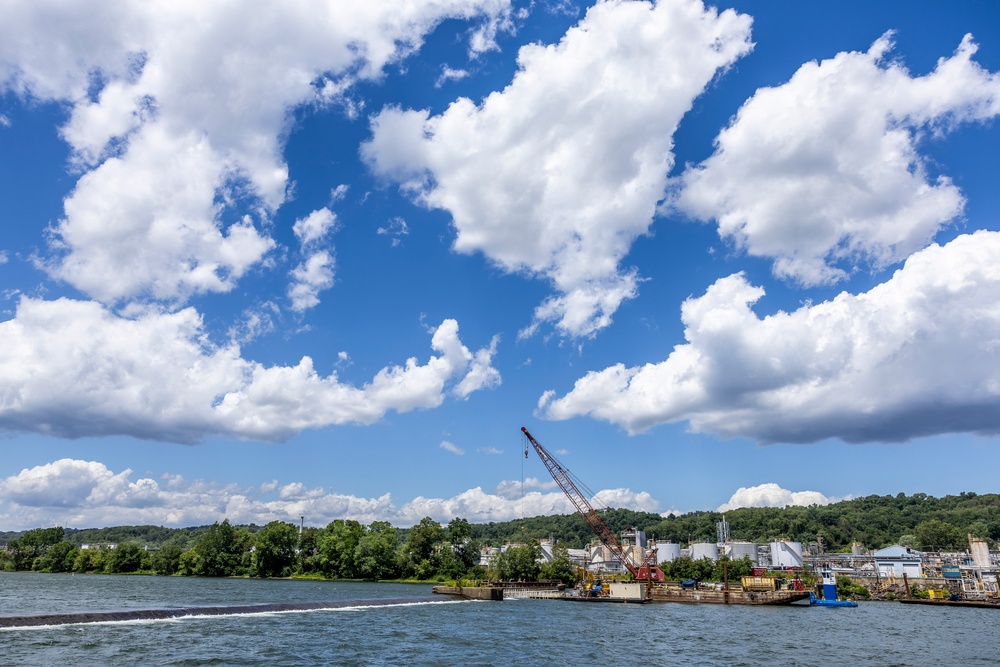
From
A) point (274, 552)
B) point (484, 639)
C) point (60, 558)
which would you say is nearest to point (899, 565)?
point (484, 639)

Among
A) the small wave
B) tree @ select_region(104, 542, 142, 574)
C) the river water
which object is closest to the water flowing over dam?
the small wave

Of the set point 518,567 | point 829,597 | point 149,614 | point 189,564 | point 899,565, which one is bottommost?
point 189,564

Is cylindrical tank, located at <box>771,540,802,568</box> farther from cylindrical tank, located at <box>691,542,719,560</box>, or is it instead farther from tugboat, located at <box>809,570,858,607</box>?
tugboat, located at <box>809,570,858,607</box>

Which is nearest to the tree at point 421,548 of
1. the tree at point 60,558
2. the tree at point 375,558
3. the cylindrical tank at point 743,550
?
the tree at point 375,558

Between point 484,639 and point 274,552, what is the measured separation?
451ft

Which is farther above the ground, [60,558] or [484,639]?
[484,639]

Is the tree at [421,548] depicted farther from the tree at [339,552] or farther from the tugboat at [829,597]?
the tugboat at [829,597]

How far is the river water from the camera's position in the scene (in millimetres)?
40312

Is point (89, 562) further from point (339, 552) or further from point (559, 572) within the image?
point (559, 572)

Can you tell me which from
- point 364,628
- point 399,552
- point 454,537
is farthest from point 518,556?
point 364,628

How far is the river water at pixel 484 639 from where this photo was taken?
40.3 meters

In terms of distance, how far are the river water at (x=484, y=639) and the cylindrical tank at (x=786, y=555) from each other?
9034 centimetres

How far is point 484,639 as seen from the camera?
2072 inches

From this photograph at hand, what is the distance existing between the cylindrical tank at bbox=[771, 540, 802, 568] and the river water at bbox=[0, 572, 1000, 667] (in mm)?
90343
